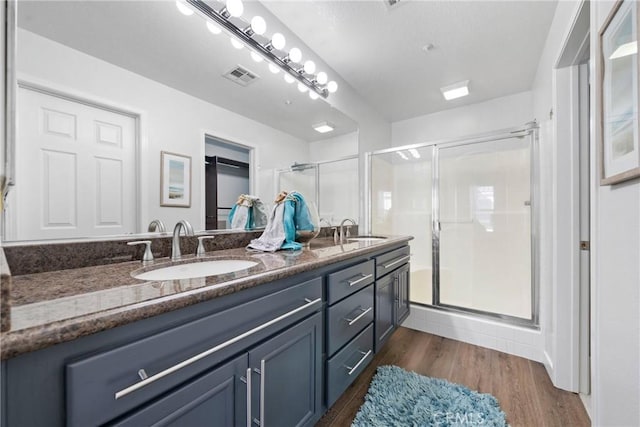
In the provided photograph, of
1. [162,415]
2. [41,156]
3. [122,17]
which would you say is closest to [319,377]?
[162,415]

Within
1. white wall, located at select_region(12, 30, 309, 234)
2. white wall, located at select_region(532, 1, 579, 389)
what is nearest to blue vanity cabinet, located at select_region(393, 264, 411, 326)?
white wall, located at select_region(532, 1, 579, 389)

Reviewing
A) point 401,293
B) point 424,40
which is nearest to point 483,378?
point 401,293

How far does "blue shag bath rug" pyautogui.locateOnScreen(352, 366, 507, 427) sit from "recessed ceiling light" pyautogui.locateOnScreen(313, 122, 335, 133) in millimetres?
1838

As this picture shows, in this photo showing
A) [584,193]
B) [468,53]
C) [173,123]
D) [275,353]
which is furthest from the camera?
[468,53]

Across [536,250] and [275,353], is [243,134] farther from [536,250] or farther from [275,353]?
[536,250]

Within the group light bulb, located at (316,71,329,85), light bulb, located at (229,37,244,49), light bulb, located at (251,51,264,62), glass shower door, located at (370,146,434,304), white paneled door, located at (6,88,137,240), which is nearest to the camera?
white paneled door, located at (6,88,137,240)

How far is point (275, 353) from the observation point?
875 millimetres

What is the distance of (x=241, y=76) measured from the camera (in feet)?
5.13

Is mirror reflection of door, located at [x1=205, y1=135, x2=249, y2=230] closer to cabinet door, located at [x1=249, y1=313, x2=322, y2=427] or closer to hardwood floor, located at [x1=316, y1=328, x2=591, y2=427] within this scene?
cabinet door, located at [x1=249, y1=313, x2=322, y2=427]

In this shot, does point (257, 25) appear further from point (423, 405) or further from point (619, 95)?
point (423, 405)

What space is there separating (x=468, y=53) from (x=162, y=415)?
265 cm

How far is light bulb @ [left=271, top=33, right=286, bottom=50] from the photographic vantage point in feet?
5.36

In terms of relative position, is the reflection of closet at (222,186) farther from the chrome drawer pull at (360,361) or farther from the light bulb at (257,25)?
the chrome drawer pull at (360,361)

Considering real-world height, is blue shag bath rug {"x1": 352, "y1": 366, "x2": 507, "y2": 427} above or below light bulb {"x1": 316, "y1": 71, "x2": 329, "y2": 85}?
below
